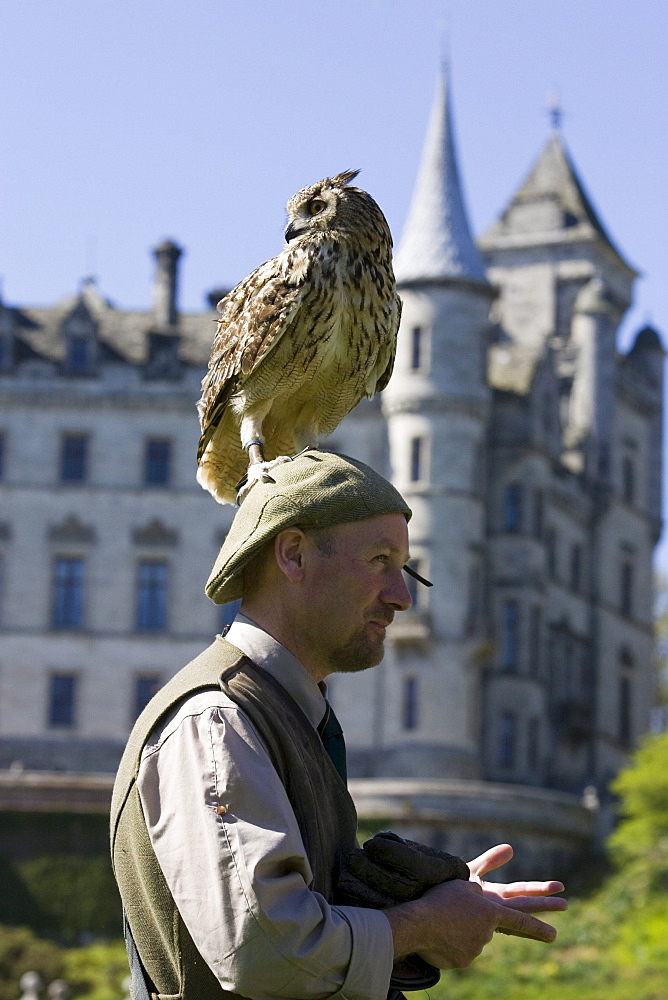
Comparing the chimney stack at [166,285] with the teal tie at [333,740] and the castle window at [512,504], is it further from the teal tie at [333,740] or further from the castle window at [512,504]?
the teal tie at [333,740]

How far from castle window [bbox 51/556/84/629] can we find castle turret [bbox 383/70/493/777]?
8358 mm

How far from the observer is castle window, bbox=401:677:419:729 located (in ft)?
159

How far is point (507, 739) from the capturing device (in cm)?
5109

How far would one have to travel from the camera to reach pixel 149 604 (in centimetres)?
4969

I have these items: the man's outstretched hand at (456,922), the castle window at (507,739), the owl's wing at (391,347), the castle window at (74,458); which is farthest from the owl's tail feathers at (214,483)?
the castle window at (507,739)

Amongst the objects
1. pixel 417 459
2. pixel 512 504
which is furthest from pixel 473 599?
pixel 417 459

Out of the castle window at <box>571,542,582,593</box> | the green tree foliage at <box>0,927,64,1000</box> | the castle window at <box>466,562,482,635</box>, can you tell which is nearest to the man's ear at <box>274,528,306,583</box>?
the green tree foliage at <box>0,927,64,1000</box>

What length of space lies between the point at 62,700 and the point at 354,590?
4494 centimetres

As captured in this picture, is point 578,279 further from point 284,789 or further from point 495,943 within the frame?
point 284,789

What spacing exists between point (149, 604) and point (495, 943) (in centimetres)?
1469

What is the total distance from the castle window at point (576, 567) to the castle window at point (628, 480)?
10.4 feet

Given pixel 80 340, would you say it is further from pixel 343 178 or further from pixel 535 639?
pixel 343 178

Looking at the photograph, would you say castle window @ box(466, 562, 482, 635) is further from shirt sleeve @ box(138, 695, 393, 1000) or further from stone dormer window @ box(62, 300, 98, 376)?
shirt sleeve @ box(138, 695, 393, 1000)

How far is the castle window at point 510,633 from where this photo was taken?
169 feet
